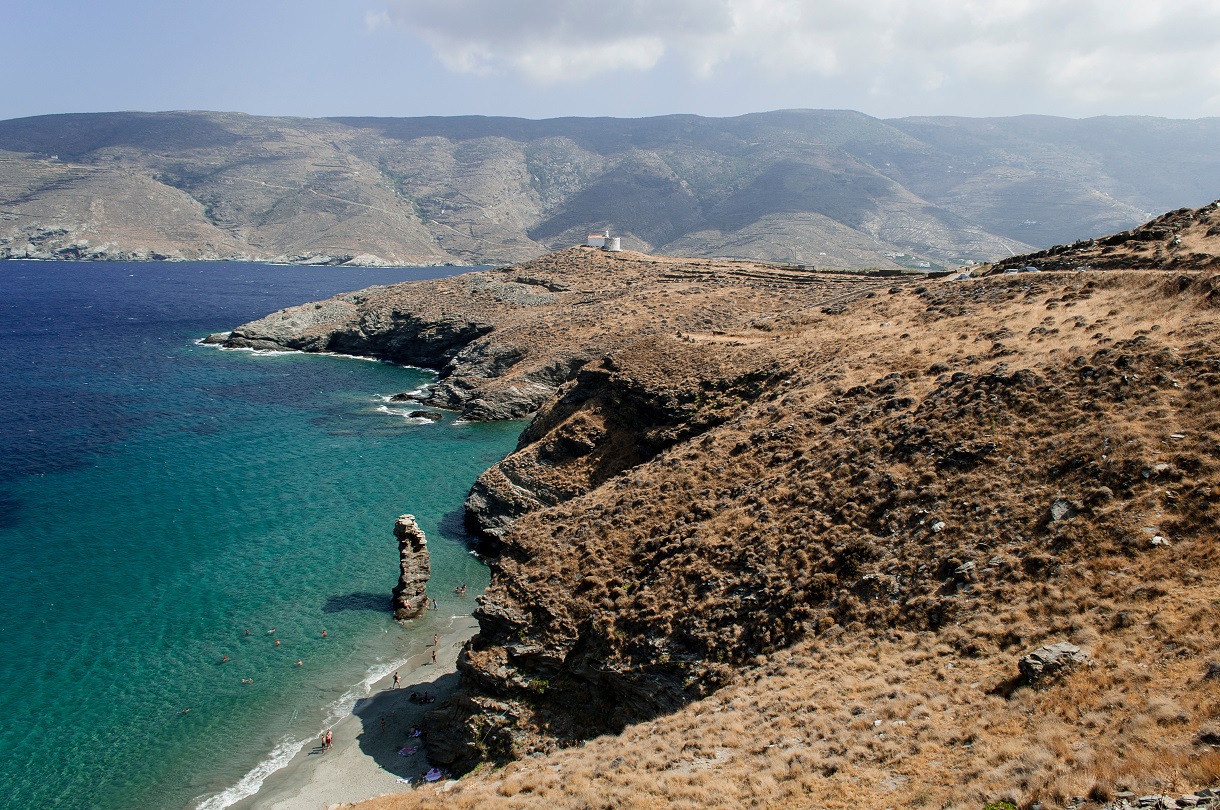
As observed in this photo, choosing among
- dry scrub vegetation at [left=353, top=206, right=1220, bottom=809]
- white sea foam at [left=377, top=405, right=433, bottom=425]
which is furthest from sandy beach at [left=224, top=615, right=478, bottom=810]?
white sea foam at [left=377, top=405, right=433, bottom=425]

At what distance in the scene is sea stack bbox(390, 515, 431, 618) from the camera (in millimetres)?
36281

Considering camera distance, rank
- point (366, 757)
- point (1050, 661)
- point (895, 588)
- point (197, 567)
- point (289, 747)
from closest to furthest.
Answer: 1. point (1050, 661)
2. point (895, 588)
3. point (366, 757)
4. point (289, 747)
5. point (197, 567)

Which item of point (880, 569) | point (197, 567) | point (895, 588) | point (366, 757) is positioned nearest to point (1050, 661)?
point (895, 588)

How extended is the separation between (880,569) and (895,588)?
0.91m

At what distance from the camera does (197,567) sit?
40.0 m

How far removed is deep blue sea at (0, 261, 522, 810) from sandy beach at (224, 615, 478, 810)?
100cm

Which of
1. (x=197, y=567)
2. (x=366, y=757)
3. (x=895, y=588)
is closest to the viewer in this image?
(x=895, y=588)

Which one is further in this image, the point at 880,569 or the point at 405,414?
the point at 405,414

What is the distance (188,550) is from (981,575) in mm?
40535

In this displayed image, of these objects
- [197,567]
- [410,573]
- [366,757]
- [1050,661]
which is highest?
[1050,661]

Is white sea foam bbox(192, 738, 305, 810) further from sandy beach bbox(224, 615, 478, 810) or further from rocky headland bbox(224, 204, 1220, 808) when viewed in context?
rocky headland bbox(224, 204, 1220, 808)

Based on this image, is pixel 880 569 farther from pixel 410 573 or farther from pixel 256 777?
pixel 410 573

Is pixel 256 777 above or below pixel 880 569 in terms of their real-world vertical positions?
below

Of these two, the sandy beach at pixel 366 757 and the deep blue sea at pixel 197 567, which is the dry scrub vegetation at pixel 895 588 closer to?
the sandy beach at pixel 366 757
